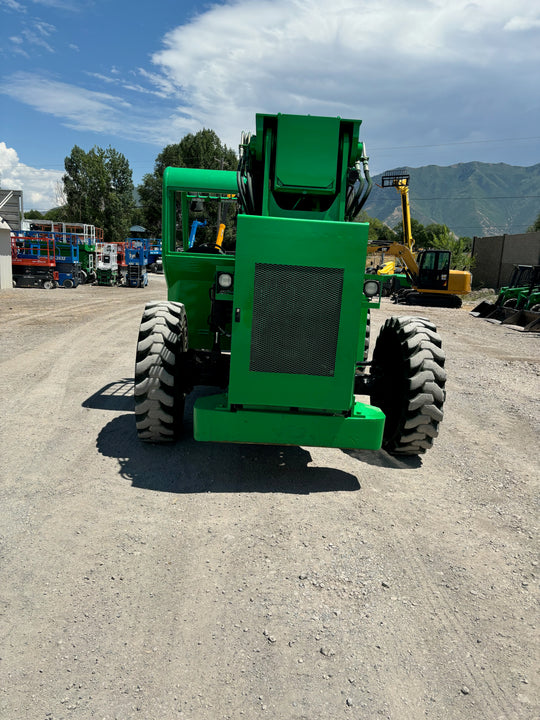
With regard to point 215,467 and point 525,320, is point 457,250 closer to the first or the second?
point 525,320

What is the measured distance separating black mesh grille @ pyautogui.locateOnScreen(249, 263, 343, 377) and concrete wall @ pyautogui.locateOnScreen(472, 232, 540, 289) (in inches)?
1162

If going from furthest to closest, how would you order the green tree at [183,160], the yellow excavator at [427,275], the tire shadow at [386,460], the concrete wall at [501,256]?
the green tree at [183,160], the concrete wall at [501,256], the yellow excavator at [427,275], the tire shadow at [386,460]

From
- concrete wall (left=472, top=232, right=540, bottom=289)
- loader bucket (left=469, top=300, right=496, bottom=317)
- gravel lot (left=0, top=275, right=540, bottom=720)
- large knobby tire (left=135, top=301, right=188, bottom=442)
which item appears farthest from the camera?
concrete wall (left=472, top=232, right=540, bottom=289)

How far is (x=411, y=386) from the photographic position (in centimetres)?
465

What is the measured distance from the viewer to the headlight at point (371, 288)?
4.30m

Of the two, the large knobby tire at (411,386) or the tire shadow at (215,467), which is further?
the large knobby tire at (411,386)

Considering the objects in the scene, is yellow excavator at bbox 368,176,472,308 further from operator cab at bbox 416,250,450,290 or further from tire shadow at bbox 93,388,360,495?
tire shadow at bbox 93,388,360,495

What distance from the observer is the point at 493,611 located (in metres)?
2.93

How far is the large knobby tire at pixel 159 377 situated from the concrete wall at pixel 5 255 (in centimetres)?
2093

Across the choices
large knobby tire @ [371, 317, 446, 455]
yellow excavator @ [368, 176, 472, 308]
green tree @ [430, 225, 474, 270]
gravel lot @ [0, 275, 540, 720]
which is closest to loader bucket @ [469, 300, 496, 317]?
yellow excavator @ [368, 176, 472, 308]

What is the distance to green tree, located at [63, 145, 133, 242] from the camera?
51.6 meters

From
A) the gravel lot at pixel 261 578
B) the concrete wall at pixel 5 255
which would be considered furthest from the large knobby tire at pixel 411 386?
the concrete wall at pixel 5 255

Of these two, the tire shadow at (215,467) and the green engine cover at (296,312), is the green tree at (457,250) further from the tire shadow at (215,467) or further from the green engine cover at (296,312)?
the green engine cover at (296,312)

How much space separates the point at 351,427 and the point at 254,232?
5.58ft
